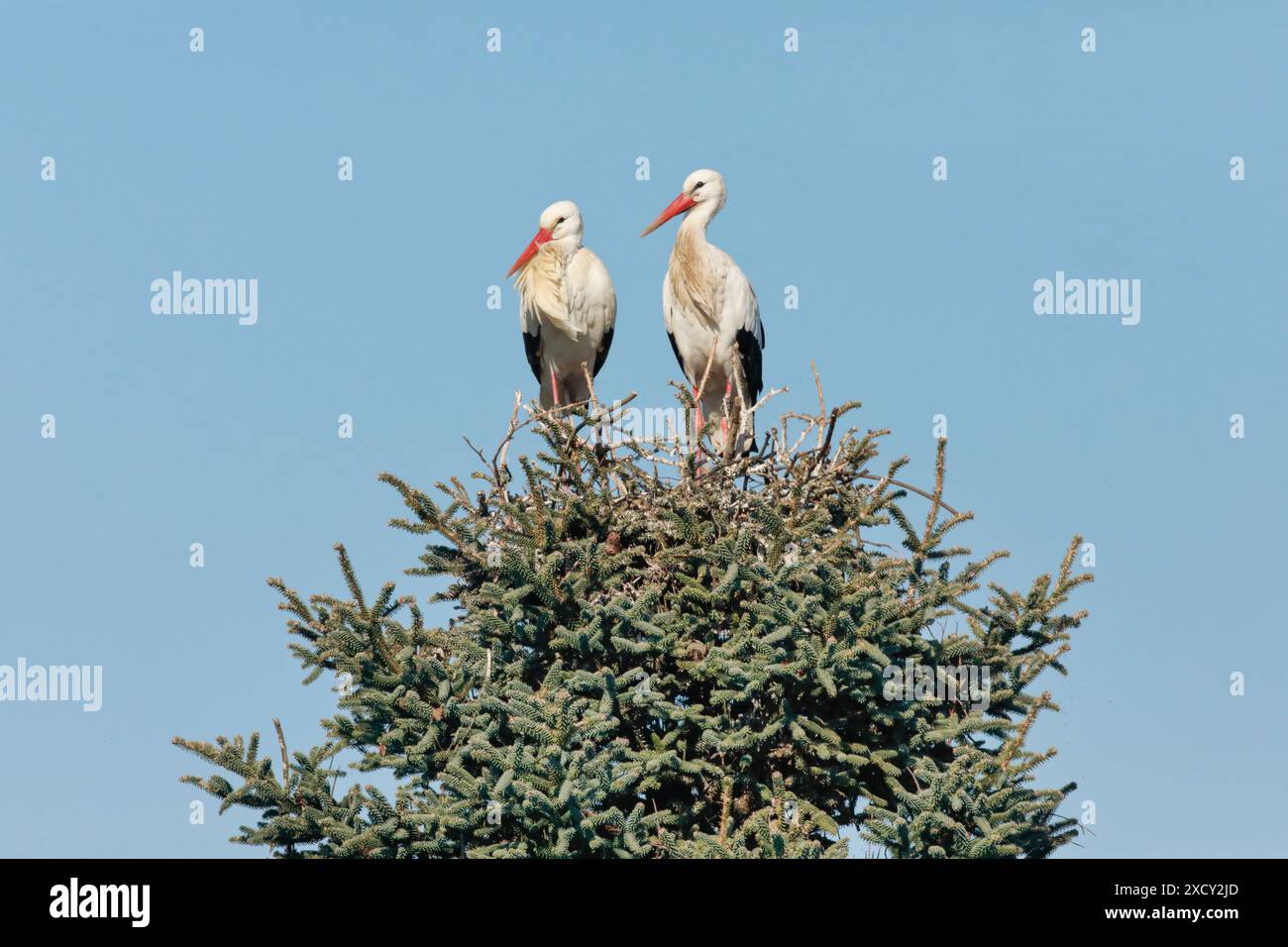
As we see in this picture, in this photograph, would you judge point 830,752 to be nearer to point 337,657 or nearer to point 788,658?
point 788,658

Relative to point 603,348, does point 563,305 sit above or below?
Result: above

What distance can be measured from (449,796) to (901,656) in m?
2.32

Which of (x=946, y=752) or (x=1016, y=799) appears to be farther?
(x=946, y=752)

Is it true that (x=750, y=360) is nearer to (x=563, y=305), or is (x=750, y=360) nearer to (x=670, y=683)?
(x=563, y=305)

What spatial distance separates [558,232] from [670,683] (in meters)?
4.98

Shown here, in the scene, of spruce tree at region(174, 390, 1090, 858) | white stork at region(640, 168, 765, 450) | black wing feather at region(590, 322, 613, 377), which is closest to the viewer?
spruce tree at region(174, 390, 1090, 858)

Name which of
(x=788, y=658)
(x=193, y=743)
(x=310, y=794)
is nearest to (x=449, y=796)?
(x=310, y=794)

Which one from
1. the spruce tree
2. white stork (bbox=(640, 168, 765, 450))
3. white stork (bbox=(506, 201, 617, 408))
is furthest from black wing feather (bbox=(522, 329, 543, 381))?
the spruce tree

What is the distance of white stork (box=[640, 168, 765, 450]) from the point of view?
12312mm

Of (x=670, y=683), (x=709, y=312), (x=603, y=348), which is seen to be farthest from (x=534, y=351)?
(x=670, y=683)

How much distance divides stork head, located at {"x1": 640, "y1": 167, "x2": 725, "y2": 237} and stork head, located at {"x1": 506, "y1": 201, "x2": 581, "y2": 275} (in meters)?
0.78

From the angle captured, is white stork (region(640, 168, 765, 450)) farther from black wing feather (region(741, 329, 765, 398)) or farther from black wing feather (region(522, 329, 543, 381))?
black wing feather (region(522, 329, 543, 381))

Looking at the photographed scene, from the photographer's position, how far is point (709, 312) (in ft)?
40.6
